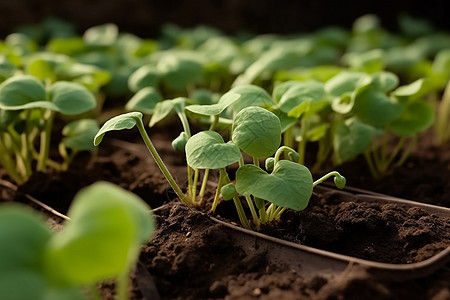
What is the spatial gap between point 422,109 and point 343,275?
90cm

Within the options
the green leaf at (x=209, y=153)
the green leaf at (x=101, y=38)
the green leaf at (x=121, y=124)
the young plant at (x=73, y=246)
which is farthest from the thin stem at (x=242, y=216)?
the green leaf at (x=101, y=38)

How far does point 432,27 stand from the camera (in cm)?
370

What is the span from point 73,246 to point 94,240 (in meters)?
0.03

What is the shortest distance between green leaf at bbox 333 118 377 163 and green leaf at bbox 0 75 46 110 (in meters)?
0.87

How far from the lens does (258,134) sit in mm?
1091

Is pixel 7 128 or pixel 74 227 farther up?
pixel 74 227

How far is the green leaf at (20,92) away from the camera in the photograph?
1339mm

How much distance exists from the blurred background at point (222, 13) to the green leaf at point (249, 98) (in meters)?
2.34

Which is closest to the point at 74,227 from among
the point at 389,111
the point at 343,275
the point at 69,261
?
the point at 69,261

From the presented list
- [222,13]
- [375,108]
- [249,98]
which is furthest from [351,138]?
[222,13]

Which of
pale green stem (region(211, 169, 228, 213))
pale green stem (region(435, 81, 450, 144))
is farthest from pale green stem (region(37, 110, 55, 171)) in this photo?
pale green stem (region(435, 81, 450, 144))

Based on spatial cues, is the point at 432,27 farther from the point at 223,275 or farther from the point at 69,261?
the point at 69,261

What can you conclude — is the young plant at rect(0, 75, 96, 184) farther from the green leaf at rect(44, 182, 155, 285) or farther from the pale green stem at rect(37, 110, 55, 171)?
the green leaf at rect(44, 182, 155, 285)

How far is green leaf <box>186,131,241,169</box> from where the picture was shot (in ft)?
3.39
